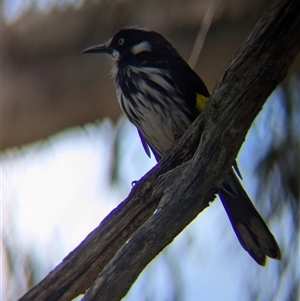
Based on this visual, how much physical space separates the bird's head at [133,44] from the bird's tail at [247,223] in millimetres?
604

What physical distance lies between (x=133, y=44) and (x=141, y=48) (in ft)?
0.15

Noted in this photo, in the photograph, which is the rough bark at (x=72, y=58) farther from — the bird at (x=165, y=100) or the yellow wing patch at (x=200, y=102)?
the yellow wing patch at (x=200, y=102)

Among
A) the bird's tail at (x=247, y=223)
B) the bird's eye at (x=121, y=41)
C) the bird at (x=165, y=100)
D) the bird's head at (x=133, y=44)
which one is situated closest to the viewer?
the bird's tail at (x=247, y=223)

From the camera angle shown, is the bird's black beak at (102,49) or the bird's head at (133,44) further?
the bird's black beak at (102,49)

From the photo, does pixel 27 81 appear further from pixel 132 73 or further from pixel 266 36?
pixel 266 36

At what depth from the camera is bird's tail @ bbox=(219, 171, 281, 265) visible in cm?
283

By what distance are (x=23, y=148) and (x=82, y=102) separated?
340 millimetres

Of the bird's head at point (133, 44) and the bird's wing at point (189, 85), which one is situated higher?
the bird's head at point (133, 44)

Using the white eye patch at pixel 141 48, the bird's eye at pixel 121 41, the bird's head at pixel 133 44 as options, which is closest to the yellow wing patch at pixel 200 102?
the bird's head at pixel 133 44

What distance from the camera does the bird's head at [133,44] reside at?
132 inches

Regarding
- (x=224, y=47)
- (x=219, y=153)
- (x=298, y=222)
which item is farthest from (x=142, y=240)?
(x=224, y=47)

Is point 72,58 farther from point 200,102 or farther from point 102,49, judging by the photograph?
point 200,102

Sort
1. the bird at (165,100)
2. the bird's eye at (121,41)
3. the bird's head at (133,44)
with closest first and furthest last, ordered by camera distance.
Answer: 1. the bird at (165,100)
2. the bird's head at (133,44)
3. the bird's eye at (121,41)

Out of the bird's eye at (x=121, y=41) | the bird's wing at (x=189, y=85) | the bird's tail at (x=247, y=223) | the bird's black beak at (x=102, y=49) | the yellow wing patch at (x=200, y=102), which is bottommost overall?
the bird's tail at (x=247, y=223)
